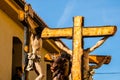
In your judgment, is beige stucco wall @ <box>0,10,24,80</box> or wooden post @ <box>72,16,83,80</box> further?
beige stucco wall @ <box>0,10,24,80</box>

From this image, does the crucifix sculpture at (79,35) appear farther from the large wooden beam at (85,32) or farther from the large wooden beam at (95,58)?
the large wooden beam at (95,58)

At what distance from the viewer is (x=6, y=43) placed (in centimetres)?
1819

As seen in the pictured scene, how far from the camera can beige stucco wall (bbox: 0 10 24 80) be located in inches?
693

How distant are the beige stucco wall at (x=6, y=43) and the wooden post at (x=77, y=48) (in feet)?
22.5

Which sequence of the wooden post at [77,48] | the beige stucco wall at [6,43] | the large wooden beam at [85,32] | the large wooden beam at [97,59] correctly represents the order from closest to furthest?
the wooden post at [77,48] < the large wooden beam at [85,32] < the large wooden beam at [97,59] < the beige stucco wall at [6,43]

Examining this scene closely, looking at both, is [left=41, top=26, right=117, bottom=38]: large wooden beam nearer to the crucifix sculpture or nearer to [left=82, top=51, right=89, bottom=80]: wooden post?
the crucifix sculpture

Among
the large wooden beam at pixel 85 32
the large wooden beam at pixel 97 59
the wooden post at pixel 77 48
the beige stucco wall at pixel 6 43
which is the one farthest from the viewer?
the beige stucco wall at pixel 6 43

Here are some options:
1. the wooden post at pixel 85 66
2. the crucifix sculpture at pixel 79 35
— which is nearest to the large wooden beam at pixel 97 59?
the crucifix sculpture at pixel 79 35

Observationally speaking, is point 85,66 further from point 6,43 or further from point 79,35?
point 6,43

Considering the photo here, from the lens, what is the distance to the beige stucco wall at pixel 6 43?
17.6 meters

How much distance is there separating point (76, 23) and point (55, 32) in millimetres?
473

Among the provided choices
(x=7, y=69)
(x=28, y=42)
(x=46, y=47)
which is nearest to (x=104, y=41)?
(x=28, y=42)

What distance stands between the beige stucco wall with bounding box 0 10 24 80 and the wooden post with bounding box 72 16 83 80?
686 centimetres

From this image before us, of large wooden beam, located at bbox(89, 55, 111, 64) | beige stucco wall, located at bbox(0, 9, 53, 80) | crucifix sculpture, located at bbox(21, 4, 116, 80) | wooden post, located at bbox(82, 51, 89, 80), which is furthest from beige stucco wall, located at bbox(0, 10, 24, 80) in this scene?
wooden post, located at bbox(82, 51, 89, 80)
